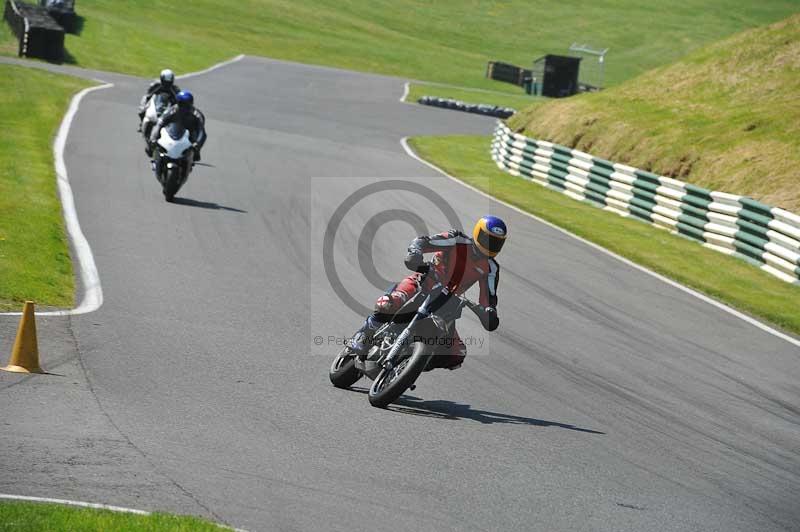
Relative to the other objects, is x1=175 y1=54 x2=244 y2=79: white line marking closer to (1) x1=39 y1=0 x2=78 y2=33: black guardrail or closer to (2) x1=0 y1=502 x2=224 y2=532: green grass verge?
(1) x1=39 y1=0 x2=78 y2=33: black guardrail

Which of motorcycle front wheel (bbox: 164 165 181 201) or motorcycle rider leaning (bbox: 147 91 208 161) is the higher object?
motorcycle rider leaning (bbox: 147 91 208 161)

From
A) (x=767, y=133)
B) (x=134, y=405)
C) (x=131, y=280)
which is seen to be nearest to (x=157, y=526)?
(x=134, y=405)

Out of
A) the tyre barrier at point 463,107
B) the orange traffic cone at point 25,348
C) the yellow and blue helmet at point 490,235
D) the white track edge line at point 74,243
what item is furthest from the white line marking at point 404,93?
the orange traffic cone at point 25,348

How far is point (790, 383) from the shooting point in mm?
11891

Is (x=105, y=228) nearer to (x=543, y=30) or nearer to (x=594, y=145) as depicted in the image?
(x=594, y=145)

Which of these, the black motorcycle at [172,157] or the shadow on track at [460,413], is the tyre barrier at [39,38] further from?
the shadow on track at [460,413]

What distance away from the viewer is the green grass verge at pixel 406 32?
2260 inches

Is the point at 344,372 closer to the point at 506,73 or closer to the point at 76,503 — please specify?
the point at 76,503

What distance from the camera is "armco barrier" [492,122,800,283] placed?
1867 centimetres

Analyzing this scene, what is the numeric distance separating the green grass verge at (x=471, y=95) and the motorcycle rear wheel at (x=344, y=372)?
141 feet

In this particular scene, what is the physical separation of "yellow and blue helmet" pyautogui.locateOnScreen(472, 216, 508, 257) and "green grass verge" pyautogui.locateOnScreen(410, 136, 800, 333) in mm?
7071

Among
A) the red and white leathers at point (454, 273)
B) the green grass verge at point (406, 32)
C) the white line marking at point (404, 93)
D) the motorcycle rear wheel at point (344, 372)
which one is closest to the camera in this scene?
the red and white leathers at point (454, 273)

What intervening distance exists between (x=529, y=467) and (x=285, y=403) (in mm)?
2061

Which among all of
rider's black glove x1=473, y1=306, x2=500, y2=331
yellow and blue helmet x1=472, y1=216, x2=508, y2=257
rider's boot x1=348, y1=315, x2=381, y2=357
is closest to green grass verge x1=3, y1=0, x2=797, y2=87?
rider's boot x1=348, y1=315, x2=381, y2=357
